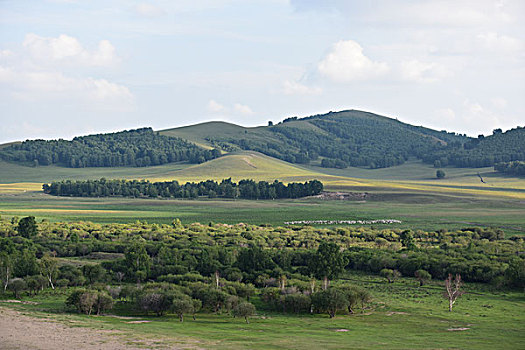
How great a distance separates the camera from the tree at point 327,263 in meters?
75.7

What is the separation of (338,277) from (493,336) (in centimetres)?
3108

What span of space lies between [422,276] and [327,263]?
10877mm

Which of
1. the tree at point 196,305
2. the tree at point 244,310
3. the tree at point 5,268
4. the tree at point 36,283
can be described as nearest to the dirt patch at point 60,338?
the tree at point 196,305

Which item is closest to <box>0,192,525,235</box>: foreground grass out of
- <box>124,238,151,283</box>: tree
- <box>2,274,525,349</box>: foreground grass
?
<box>124,238,151,283</box>: tree

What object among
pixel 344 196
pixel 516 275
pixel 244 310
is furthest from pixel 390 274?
pixel 344 196

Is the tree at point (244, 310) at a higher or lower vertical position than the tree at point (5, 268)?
lower

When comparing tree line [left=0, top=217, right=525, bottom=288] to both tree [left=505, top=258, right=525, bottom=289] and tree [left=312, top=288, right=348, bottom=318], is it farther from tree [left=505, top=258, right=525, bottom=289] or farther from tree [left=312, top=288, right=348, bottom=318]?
tree [left=312, top=288, right=348, bottom=318]

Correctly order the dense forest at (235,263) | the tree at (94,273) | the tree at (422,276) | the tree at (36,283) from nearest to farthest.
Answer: the dense forest at (235,263), the tree at (36,283), the tree at (94,273), the tree at (422,276)

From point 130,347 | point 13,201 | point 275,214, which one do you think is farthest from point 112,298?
point 13,201

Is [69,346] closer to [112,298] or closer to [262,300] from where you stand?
[112,298]

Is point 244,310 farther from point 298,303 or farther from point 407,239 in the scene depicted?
point 407,239

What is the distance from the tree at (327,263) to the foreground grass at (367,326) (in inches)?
368

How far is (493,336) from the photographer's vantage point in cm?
4778

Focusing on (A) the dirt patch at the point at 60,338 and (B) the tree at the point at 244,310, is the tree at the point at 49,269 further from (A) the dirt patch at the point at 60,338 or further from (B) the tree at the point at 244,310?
(B) the tree at the point at 244,310
